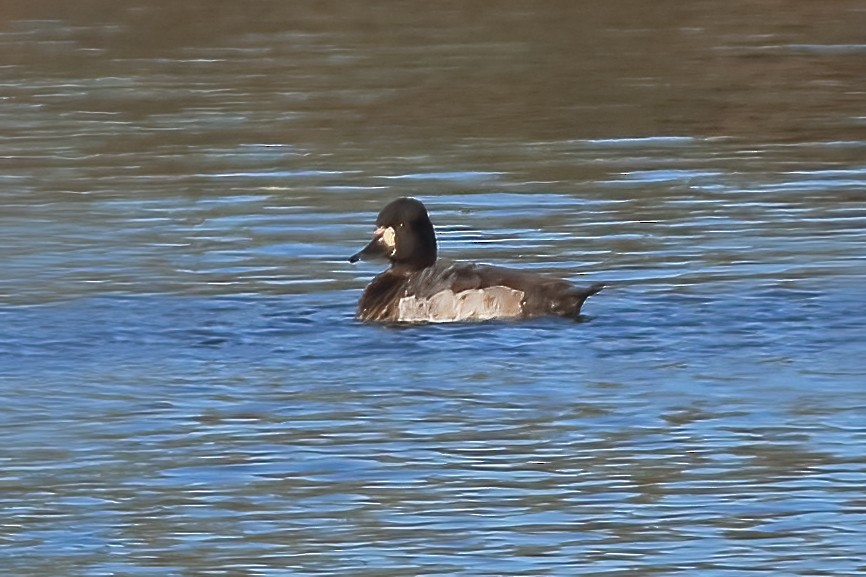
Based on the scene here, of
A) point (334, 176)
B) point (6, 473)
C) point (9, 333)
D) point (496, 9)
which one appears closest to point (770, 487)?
point (6, 473)

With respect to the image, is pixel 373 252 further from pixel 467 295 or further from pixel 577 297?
pixel 577 297

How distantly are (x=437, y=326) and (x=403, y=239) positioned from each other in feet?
4.44

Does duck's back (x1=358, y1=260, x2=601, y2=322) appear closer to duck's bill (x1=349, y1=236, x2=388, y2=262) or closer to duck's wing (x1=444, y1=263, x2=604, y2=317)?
duck's wing (x1=444, y1=263, x2=604, y2=317)

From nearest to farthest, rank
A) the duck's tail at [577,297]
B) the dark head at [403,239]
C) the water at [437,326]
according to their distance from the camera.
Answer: the water at [437,326] → the duck's tail at [577,297] → the dark head at [403,239]

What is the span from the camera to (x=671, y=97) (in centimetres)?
2216

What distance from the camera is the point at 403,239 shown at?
1400 cm

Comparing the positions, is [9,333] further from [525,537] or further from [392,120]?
[392,120]

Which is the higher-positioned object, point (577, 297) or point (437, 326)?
point (577, 297)

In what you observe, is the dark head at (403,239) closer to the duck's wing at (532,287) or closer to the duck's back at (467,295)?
the duck's back at (467,295)

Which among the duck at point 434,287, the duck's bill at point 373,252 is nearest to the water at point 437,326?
the duck at point 434,287

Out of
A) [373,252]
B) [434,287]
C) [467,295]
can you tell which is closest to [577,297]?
[467,295]

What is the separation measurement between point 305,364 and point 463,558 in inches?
A: 148

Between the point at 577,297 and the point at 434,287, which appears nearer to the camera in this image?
the point at 577,297

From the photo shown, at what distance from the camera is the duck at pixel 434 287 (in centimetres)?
1238
